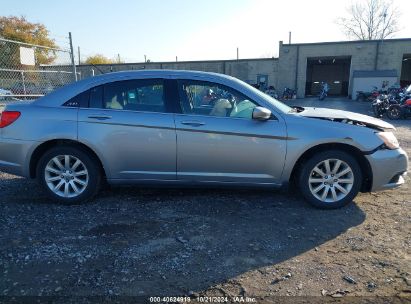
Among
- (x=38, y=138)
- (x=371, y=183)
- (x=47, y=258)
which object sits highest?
(x=38, y=138)

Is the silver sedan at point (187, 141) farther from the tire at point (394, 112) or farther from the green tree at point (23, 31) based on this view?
the green tree at point (23, 31)

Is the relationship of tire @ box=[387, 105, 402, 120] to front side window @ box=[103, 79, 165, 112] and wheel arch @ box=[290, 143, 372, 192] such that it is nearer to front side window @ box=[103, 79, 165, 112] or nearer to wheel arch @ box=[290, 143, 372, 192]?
wheel arch @ box=[290, 143, 372, 192]

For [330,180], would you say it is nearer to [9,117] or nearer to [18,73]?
[9,117]

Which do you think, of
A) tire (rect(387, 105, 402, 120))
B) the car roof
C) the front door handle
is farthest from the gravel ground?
tire (rect(387, 105, 402, 120))

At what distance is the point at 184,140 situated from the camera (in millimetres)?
4117

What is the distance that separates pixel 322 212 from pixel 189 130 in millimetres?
1895

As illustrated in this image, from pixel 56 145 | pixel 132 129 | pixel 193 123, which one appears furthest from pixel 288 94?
pixel 56 145

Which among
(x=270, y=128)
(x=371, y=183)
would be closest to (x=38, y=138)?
(x=270, y=128)

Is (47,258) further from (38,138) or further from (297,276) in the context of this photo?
(297,276)

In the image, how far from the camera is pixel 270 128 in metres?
4.05

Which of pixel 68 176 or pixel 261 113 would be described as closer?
pixel 261 113

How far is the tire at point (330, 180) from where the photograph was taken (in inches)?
162

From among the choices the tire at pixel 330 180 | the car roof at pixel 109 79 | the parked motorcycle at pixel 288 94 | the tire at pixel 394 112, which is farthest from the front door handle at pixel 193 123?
the parked motorcycle at pixel 288 94

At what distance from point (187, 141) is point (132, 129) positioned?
689mm
